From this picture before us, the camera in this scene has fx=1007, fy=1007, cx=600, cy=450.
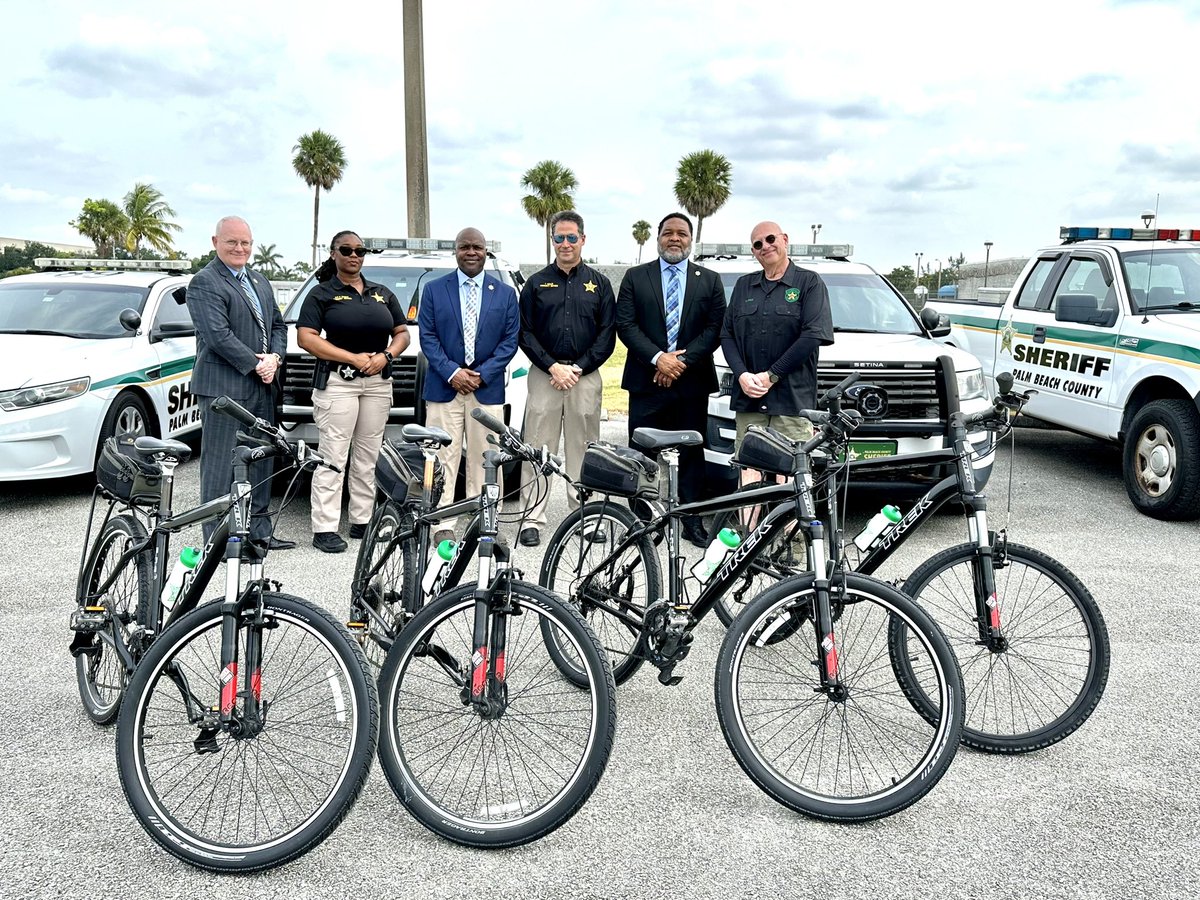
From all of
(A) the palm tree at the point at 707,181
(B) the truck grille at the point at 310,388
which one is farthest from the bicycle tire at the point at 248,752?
(A) the palm tree at the point at 707,181

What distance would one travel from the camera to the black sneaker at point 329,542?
6395mm

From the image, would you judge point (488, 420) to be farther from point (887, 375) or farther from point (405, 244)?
point (405, 244)

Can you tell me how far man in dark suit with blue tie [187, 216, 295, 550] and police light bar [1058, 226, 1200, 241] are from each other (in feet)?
22.6

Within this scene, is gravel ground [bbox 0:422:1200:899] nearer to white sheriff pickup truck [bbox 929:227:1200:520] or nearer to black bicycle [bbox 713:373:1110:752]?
black bicycle [bbox 713:373:1110:752]

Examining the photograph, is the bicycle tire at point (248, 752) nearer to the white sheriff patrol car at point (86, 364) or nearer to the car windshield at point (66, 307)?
Answer: the white sheriff patrol car at point (86, 364)

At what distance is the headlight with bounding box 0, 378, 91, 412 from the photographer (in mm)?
7164

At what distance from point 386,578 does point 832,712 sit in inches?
75.6

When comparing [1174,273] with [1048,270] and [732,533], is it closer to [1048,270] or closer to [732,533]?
[1048,270]

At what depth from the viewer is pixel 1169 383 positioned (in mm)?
7523

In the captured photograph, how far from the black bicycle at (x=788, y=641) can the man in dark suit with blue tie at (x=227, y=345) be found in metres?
2.52

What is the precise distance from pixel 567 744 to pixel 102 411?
17.7 ft

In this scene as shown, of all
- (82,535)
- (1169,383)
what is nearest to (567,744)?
(82,535)

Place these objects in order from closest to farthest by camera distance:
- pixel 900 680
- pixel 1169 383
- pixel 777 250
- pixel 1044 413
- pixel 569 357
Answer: pixel 900 680, pixel 777 250, pixel 569 357, pixel 1169 383, pixel 1044 413

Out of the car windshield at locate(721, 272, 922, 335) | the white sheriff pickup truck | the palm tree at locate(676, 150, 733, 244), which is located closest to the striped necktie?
the car windshield at locate(721, 272, 922, 335)
